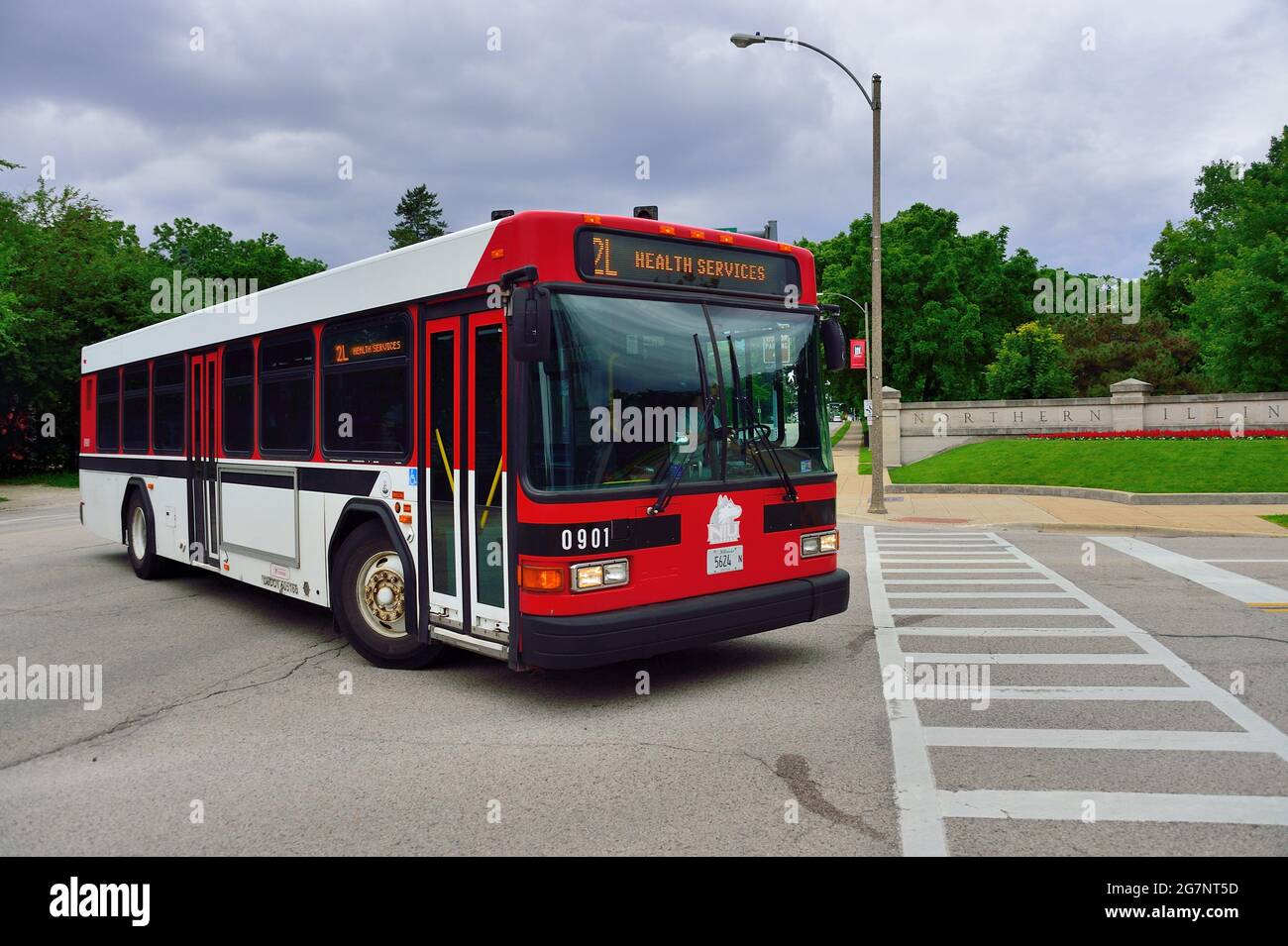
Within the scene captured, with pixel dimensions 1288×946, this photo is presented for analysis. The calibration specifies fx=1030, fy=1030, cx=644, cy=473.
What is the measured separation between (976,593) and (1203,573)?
3.39m

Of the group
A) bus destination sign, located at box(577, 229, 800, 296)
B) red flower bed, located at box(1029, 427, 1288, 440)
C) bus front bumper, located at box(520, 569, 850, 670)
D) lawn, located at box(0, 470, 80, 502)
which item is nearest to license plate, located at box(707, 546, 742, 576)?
bus front bumper, located at box(520, 569, 850, 670)

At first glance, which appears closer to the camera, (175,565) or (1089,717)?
(1089,717)

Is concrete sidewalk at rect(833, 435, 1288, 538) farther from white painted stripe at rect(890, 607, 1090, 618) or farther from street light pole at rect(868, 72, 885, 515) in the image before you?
white painted stripe at rect(890, 607, 1090, 618)

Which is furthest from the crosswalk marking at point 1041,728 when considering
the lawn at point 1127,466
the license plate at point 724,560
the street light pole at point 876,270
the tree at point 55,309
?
the tree at point 55,309

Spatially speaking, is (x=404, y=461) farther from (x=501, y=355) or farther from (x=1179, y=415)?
(x=1179, y=415)

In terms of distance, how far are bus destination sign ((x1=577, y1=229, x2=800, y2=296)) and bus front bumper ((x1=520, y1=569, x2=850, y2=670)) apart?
2.08m

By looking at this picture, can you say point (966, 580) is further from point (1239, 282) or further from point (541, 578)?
point (1239, 282)

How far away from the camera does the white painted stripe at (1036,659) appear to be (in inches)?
302

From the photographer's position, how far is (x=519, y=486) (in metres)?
6.12

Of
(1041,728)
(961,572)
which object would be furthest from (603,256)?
(961,572)
